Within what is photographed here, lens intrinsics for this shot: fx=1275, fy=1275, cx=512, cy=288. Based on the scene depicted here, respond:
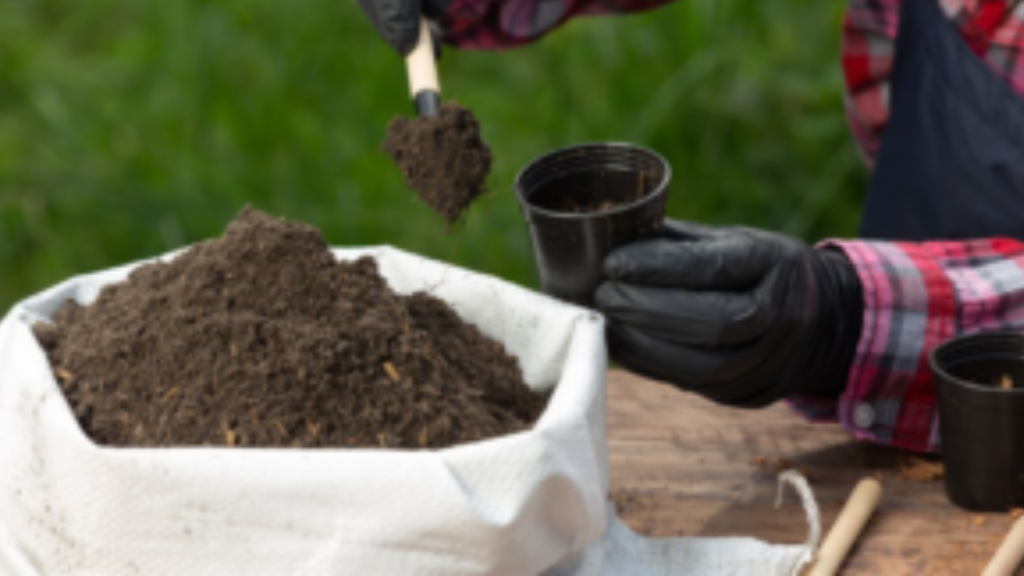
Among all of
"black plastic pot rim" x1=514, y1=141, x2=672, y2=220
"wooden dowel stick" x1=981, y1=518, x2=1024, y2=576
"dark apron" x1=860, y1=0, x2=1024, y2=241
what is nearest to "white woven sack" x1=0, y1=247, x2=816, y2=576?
"black plastic pot rim" x1=514, y1=141, x2=672, y2=220

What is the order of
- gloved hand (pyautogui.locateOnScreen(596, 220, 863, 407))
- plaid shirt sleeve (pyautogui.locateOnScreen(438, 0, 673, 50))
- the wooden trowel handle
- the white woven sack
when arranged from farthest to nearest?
plaid shirt sleeve (pyautogui.locateOnScreen(438, 0, 673, 50)) < the wooden trowel handle < gloved hand (pyautogui.locateOnScreen(596, 220, 863, 407)) < the white woven sack

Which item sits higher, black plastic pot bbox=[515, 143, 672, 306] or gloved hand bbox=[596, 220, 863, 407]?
black plastic pot bbox=[515, 143, 672, 306]

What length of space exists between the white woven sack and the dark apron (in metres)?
0.83

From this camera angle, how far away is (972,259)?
1729 millimetres

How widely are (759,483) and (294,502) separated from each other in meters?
0.68

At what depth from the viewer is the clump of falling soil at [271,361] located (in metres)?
1.22

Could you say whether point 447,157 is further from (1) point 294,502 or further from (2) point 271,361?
(1) point 294,502

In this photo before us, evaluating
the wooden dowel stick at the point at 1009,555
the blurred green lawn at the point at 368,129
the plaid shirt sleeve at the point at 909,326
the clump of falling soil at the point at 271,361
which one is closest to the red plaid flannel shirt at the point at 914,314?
the plaid shirt sleeve at the point at 909,326

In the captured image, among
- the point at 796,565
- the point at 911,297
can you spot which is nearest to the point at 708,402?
the point at 911,297

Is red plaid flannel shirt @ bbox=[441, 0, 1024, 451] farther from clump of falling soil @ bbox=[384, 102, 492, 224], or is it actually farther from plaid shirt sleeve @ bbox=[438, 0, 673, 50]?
plaid shirt sleeve @ bbox=[438, 0, 673, 50]

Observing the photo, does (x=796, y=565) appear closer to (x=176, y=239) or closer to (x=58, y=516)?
(x=58, y=516)

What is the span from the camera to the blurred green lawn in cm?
286

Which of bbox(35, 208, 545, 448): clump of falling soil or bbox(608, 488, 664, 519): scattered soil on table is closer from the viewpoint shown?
bbox(35, 208, 545, 448): clump of falling soil

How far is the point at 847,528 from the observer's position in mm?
1421
